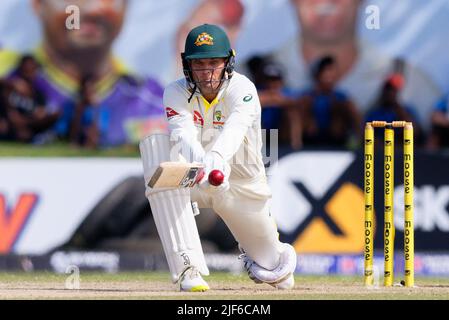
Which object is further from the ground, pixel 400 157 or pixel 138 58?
pixel 138 58

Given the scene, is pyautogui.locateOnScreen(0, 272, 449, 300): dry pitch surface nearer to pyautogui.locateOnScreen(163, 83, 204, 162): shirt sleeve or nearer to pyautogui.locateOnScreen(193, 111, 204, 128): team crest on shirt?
pyautogui.locateOnScreen(163, 83, 204, 162): shirt sleeve

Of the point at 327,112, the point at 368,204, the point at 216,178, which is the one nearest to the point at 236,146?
the point at 216,178

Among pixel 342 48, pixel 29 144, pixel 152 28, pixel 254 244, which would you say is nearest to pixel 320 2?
pixel 342 48

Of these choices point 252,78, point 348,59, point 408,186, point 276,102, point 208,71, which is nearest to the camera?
point 208,71

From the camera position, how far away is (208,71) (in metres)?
7.12

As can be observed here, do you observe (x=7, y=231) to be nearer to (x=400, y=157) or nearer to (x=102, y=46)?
(x=102, y=46)

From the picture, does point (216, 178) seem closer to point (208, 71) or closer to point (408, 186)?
point (208, 71)

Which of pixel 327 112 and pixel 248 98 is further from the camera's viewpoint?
pixel 327 112

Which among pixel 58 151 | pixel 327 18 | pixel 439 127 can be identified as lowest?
pixel 58 151

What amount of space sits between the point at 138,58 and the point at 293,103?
1281 mm

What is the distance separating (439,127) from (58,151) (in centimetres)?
303

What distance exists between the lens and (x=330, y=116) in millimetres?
11094

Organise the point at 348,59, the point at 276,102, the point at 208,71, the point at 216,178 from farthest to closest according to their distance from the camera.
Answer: the point at 348,59 → the point at 276,102 → the point at 208,71 → the point at 216,178

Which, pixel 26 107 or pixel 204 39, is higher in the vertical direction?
pixel 204 39
